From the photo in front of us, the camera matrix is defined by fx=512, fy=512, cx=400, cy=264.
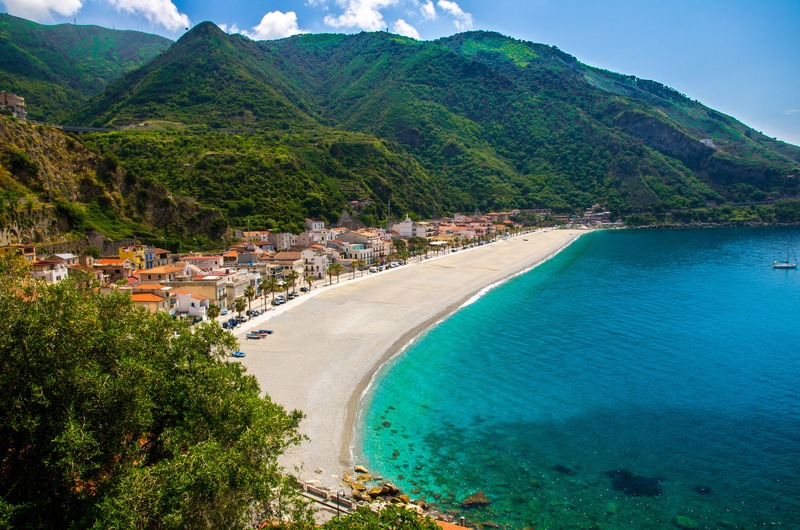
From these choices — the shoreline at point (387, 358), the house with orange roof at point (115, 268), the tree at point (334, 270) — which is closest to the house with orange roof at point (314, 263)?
the tree at point (334, 270)

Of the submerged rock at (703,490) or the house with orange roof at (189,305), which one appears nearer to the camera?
the submerged rock at (703,490)

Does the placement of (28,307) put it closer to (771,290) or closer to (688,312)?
(688,312)

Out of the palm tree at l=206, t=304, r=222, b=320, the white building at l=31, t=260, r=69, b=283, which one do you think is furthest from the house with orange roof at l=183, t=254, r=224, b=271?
the palm tree at l=206, t=304, r=222, b=320

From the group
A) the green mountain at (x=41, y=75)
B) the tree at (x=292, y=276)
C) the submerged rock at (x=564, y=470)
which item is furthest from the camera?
the green mountain at (x=41, y=75)

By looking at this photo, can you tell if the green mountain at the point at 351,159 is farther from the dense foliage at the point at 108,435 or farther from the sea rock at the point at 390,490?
the dense foliage at the point at 108,435

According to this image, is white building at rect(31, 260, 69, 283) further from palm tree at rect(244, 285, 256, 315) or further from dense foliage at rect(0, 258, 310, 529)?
dense foliage at rect(0, 258, 310, 529)

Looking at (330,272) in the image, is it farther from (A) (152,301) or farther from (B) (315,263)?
(A) (152,301)
